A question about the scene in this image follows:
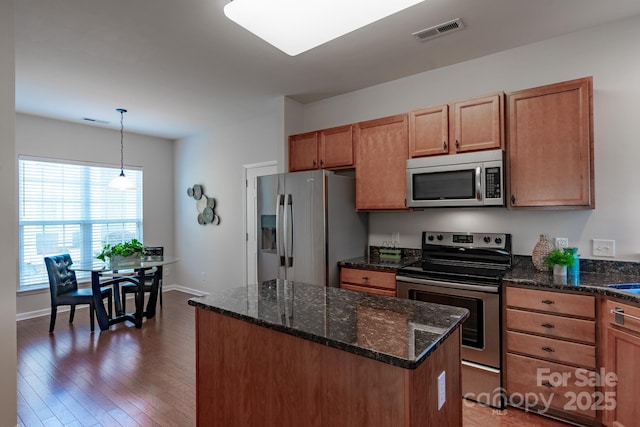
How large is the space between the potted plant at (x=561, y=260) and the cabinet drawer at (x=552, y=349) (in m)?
0.50

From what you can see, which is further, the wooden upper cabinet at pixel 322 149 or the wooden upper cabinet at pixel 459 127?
the wooden upper cabinet at pixel 322 149

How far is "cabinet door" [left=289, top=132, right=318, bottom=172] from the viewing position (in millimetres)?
3805

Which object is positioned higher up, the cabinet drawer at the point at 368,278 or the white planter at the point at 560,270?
the white planter at the point at 560,270

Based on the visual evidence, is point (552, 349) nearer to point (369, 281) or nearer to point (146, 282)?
point (369, 281)

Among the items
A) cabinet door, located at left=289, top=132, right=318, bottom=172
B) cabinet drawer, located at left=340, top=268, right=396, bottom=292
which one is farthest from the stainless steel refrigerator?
cabinet door, located at left=289, top=132, right=318, bottom=172

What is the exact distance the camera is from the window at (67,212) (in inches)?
183

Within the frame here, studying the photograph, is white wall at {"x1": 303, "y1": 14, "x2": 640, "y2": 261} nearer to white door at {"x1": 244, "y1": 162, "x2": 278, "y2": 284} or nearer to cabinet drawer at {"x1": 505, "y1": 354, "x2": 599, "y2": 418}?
cabinet drawer at {"x1": 505, "y1": 354, "x2": 599, "y2": 418}

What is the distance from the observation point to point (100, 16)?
7.79ft

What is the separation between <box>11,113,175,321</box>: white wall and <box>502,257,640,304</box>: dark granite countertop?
569cm

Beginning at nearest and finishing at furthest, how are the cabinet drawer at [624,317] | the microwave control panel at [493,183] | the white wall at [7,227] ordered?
the cabinet drawer at [624,317] < the white wall at [7,227] < the microwave control panel at [493,183]

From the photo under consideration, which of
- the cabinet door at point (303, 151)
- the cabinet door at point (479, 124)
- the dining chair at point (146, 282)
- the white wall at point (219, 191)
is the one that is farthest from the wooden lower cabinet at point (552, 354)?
the dining chair at point (146, 282)

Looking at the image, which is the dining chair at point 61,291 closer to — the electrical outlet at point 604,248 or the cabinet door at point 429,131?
the cabinet door at point 429,131

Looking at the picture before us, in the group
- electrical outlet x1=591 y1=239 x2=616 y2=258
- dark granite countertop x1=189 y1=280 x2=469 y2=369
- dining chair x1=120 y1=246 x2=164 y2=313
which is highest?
electrical outlet x1=591 y1=239 x2=616 y2=258

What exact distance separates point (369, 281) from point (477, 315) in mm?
947
